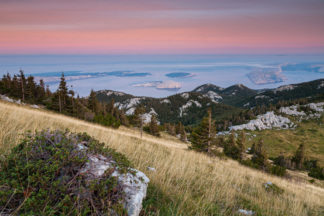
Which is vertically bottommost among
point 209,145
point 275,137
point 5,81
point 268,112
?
point 275,137

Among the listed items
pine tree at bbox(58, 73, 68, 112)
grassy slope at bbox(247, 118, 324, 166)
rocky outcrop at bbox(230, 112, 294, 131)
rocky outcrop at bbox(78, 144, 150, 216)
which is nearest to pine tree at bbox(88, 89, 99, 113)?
pine tree at bbox(58, 73, 68, 112)

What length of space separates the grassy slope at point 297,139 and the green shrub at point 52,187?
125m

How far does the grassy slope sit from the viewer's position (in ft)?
363

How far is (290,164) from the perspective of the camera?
81.9m

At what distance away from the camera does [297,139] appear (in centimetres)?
12731

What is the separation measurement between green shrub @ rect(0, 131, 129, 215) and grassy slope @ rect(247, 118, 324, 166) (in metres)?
125

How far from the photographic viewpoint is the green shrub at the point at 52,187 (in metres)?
2.14

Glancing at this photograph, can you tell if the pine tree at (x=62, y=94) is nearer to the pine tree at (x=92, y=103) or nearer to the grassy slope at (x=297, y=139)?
the pine tree at (x=92, y=103)

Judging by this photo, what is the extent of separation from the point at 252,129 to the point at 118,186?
539 ft

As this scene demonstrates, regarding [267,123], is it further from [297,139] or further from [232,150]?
[232,150]

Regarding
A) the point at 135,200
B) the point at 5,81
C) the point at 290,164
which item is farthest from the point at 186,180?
the point at 290,164

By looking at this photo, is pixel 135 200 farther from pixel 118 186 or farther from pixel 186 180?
pixel 186 180

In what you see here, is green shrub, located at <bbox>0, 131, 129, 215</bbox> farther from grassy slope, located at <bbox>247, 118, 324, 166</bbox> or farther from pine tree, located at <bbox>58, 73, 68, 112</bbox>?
grassy slope, located at <bbox>247, 118, 324, 166</bbox>

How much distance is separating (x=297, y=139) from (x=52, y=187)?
162 metres
